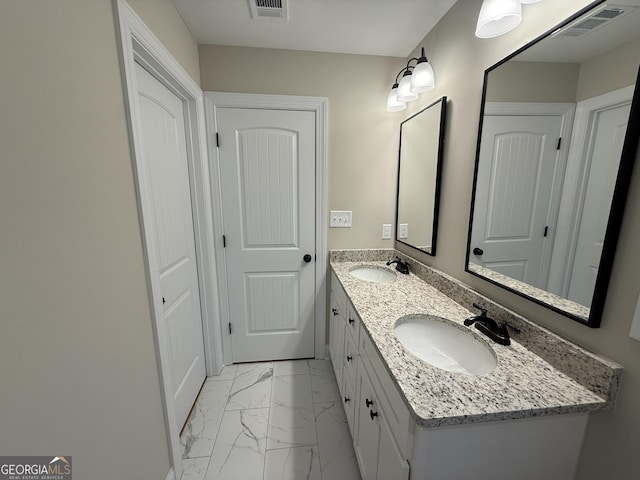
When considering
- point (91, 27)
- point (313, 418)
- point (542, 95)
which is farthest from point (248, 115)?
point (313, 418)

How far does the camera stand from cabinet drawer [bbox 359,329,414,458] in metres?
0.73

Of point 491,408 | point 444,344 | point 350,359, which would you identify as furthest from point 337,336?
point 491,408

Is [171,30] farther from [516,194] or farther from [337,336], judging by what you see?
[337,336]

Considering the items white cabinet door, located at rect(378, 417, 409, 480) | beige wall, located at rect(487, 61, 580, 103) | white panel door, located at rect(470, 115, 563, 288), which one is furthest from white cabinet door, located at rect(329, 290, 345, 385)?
beige wall, located at rect(487, 61, 580, 103)

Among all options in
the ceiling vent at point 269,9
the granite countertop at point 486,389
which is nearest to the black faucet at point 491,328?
the granite countertop at point 486,389

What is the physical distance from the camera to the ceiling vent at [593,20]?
0.69 m

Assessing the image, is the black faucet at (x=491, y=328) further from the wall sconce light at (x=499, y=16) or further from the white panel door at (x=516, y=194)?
the wall sconce light at (x=499, y=16)

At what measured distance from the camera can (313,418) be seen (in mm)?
1625

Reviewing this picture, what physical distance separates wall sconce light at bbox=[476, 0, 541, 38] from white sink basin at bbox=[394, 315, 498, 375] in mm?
1193

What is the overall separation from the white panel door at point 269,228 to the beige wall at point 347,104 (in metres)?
0.19

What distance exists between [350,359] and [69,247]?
4.26 ft

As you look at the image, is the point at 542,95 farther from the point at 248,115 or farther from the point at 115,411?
the point at 115,411

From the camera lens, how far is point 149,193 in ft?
3.87

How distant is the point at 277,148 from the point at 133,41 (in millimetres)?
974
